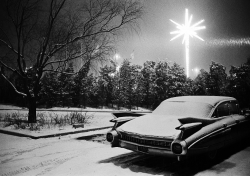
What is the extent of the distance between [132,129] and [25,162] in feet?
9.26

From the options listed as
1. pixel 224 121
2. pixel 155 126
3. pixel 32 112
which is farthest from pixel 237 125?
pixel 32 112

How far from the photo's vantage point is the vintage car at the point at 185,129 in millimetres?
3771

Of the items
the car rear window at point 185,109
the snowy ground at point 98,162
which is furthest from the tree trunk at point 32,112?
the car rear window at point 185,109

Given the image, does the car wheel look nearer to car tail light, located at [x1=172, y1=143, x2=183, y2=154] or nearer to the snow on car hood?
the snow on car hood

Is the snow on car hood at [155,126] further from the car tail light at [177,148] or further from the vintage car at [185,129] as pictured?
the car tail light at [177,148]

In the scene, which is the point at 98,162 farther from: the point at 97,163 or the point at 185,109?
Answer: the point at 185,109

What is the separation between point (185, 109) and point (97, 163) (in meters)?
2.67

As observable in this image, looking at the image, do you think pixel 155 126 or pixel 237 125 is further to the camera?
pixel 237 125

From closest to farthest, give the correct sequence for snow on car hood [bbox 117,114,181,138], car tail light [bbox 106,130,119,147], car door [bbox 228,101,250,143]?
snow on car hood [bbox 117,114,181,138] → car tail light [bbox 106,130,119,147] → car door [bbox 228,101,250,143]

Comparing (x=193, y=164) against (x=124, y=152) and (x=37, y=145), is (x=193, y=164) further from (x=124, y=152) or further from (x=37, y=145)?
(x=37, y=145)

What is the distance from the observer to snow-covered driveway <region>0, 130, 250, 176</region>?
13.2 feet

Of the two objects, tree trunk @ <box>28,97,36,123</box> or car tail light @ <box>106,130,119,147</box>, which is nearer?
car tail light @ <box>106,130,119,147</box>

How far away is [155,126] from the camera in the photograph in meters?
4.32

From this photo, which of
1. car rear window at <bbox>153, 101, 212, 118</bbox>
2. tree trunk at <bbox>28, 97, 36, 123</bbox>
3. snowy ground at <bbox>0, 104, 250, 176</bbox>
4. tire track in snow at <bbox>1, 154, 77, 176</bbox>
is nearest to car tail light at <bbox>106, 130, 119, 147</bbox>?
snowy ground at <bbox>0, 104, 250, 176</bbox>
